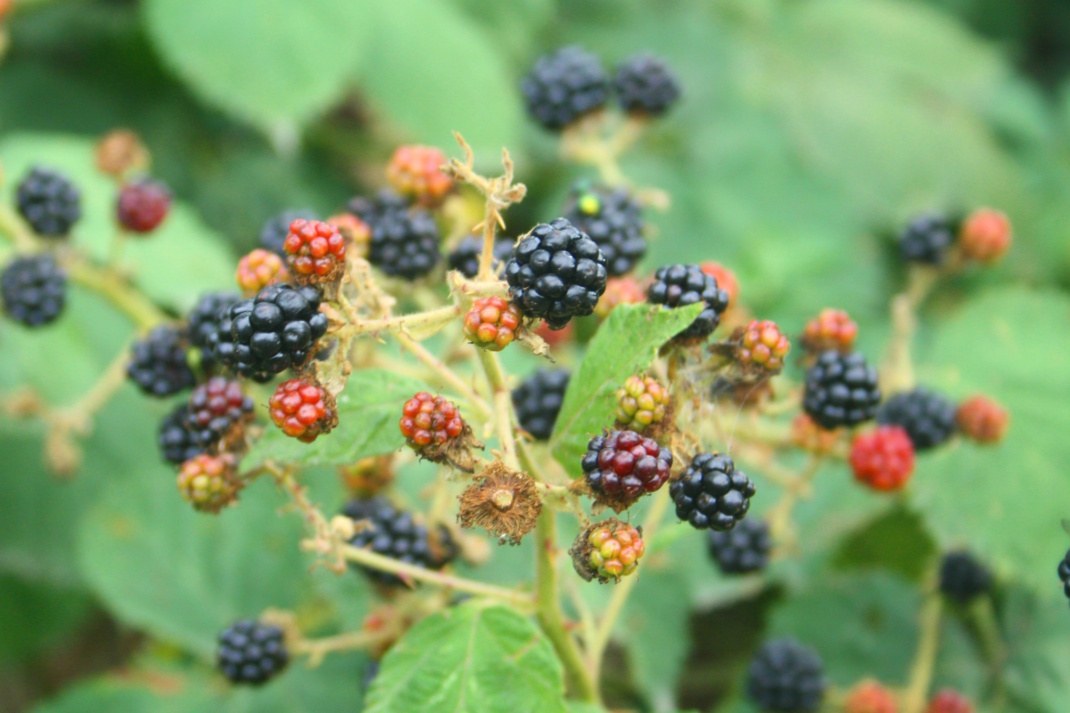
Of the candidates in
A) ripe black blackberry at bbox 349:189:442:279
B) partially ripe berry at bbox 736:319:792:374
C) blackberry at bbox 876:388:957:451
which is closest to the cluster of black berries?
ripe black blackberry at bbox 349:189:442:279

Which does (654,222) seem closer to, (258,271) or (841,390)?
(841,390)

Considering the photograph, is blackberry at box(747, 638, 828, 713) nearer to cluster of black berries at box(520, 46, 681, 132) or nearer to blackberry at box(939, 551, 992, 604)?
blackberry at box(939, 551, 992, 604)

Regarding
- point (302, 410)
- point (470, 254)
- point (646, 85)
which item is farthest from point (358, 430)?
point (646, 85)

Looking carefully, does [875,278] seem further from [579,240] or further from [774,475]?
[579,240]

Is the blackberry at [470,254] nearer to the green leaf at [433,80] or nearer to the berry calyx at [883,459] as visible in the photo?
the berry calyx at [883,459]

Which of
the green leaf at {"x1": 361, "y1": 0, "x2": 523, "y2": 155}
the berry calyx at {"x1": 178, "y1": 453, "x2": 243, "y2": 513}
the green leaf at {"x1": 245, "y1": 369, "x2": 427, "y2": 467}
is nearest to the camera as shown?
the green leaf at {"x1": 245, "y1": 369, "x2": 427, "y2": 467}
